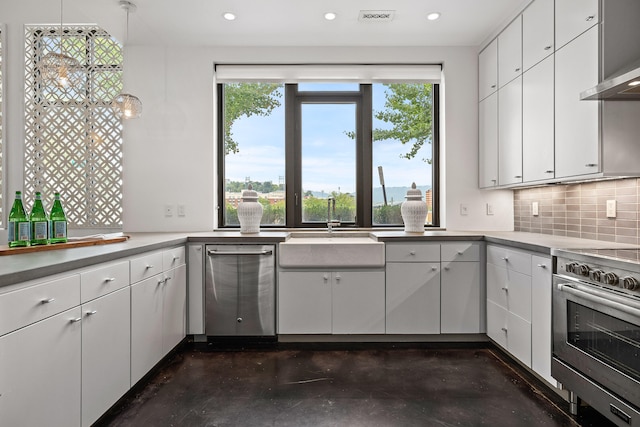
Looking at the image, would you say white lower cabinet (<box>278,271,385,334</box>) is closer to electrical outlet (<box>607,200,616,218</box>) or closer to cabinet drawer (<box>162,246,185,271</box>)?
cabinet drawer (<box>162,246,185,271</box>)

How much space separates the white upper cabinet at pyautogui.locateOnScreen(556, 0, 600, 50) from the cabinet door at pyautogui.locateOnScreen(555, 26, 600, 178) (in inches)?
1.8

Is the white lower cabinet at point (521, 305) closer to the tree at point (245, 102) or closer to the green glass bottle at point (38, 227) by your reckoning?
the tree at point (245, 102)

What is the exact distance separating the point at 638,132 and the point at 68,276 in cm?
292

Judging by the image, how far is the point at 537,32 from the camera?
2562mm

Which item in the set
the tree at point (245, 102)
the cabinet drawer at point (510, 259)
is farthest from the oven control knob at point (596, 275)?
the tree at point (245, 102)

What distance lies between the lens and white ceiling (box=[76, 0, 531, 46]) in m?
2.78

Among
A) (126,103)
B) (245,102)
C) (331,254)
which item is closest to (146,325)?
(331,254)

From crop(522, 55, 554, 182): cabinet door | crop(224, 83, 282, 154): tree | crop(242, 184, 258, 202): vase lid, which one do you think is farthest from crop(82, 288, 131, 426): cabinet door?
crop(522, 55, 554, 182): cabinet door

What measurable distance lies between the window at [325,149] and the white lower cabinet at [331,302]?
822 millimetres

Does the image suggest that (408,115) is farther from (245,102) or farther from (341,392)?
(341,392)

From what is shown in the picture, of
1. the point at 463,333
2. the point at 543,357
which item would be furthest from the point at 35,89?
the point at 543,357

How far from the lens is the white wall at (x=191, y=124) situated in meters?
3.49

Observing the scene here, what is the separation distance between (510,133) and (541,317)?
149cm

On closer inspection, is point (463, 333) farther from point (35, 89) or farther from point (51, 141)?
point (35, 89)
